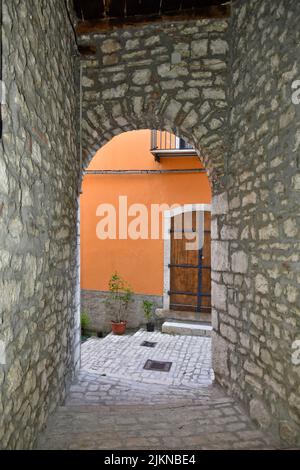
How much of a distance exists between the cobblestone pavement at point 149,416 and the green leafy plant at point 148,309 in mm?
2164

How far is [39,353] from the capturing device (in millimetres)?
1960

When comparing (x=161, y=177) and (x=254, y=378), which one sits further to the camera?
(x=161, y=177)

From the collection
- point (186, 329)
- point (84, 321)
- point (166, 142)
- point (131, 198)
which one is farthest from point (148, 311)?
point (166, 142)

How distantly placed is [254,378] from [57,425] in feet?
4.92

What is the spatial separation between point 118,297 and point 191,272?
5.29 ft

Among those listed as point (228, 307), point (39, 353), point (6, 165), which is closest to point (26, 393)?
point (39, 353)

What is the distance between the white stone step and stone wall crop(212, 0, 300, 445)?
2.54m

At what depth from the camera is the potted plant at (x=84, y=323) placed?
21.0ft

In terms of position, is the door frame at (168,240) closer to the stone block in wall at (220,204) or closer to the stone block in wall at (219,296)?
the stone block in wall at (220,204)

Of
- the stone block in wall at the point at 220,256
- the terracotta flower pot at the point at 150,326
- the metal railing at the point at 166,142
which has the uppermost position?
the metal railing at the point at 166,142

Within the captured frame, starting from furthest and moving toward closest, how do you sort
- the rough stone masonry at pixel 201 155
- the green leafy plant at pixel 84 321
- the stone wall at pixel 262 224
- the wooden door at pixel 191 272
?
the green leafy plant at pixel 84 321 < the wooden door at pixel 191 272 < the stone wall at pixel 262 224 < the rough stone masonry at pixel 201 155

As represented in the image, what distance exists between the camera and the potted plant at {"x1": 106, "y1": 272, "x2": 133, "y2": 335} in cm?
629

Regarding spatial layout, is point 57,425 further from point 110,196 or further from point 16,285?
point 110,196


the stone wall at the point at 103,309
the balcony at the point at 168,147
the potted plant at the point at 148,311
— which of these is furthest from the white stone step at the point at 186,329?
the balcony at the point at 168,147
